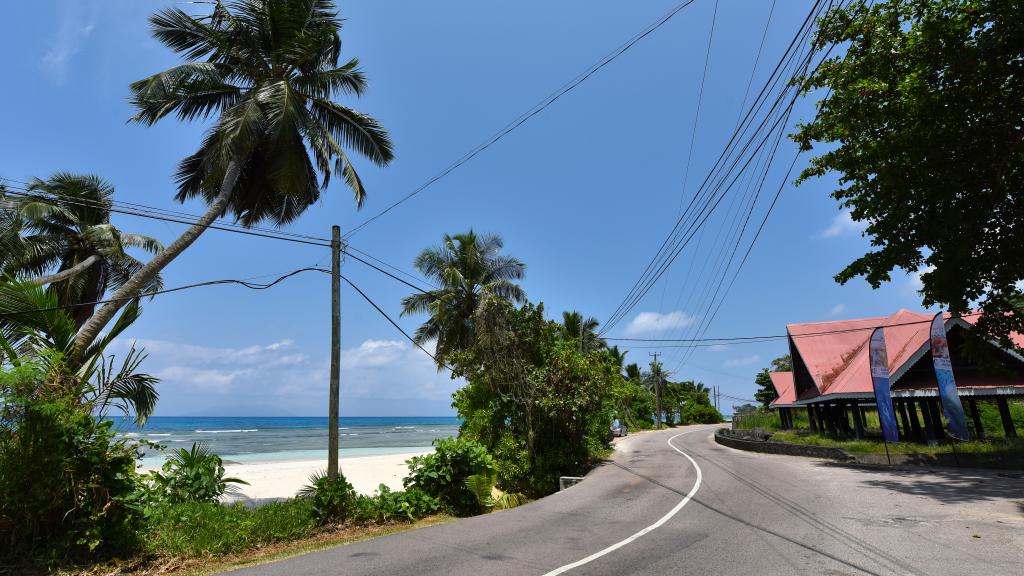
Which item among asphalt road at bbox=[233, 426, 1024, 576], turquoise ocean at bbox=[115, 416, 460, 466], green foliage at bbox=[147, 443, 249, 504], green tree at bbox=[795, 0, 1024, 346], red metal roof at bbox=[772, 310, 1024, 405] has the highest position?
green tree at bbox=[795, 0, 1024, 346]

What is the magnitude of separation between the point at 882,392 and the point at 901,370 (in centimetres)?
281

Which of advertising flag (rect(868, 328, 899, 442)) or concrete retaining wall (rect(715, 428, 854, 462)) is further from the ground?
advertising flag (rect(868, 328, 899, 442))

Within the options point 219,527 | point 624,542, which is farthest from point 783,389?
point 219,527

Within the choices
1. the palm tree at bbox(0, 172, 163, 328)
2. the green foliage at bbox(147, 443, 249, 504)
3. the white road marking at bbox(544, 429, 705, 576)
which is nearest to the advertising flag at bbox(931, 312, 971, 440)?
the white road marking at bbox(544, 429, 705, 576)

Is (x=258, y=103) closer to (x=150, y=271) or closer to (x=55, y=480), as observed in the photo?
(x=150, y=271)

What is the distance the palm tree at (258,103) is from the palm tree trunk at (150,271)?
0.03 meters

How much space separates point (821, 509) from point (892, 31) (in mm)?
10818

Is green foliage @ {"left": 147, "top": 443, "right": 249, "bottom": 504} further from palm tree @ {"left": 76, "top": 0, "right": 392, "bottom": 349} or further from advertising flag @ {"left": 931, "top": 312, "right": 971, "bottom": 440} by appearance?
advertising flag @ {"left": 931, "top": 312, "right": 971, "bottom": 440}

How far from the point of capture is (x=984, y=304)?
11.4 metres

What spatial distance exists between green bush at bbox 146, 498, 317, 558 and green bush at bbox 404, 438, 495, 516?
2.80 m

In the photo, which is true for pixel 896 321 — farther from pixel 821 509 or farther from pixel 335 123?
pixel 335 123

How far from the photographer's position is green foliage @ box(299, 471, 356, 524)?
28.6ft

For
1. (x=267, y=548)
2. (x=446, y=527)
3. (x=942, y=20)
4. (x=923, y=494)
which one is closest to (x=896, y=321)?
(x=923, y=494)

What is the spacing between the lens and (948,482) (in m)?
12.2
